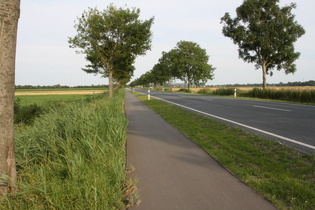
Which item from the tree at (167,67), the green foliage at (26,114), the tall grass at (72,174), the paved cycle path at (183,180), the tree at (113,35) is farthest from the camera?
the tree at (167,67)

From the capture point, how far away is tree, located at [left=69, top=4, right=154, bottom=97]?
1587cm

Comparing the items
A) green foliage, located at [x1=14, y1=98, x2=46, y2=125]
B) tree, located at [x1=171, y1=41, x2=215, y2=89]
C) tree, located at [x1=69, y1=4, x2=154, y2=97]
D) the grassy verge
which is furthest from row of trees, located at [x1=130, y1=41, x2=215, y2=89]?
the grassy verge

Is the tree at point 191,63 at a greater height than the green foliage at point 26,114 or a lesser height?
greater

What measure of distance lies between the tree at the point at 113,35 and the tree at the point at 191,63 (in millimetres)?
37140

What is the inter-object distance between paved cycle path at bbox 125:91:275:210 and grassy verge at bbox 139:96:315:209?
0.19 metres

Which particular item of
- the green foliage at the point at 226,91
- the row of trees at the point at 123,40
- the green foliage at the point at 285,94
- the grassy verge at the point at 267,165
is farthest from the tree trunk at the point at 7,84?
the green foliage at the point at 226,91

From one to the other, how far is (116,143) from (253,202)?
252 cm

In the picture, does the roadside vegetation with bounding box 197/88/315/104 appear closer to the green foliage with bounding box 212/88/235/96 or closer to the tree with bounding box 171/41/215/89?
the green foliage with bounding box 212/88/235/96

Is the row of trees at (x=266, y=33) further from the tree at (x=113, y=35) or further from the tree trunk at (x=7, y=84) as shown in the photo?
the tree trunk at (x=7, y=84)

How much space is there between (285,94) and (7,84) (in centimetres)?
2142

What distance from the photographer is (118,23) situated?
52.7 ft

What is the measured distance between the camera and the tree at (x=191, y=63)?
53.6 m

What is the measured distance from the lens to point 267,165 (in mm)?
3824

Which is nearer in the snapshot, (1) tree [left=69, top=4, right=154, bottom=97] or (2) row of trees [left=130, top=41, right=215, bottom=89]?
(1) tree [left=69, top=4, right=154, bottom=97]
